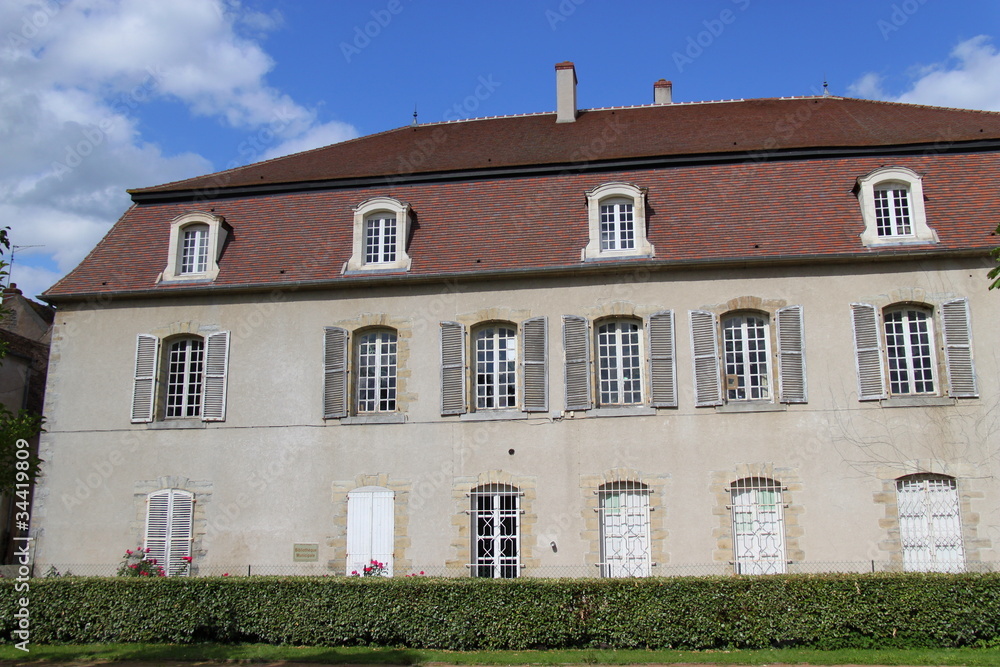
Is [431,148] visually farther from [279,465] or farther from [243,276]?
[279,465]

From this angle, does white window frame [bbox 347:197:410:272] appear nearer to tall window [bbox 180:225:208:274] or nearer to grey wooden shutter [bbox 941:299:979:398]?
tall window [bbox 180:225:208:274]

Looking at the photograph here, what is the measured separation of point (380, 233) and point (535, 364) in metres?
3.96

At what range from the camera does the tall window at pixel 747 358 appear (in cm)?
1445

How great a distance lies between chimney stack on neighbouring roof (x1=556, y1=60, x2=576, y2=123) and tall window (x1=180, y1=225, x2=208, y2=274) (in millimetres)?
8470

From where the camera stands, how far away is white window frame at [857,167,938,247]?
47.6 ft

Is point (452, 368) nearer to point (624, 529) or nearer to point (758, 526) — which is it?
point (624, 529)

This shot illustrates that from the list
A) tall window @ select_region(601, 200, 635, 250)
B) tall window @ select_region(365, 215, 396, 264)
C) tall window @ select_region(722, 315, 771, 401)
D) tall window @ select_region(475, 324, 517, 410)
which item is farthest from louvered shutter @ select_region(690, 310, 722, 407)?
tall window @ select_region(365, 215, 396, 264)

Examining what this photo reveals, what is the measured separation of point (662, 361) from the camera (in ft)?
47.7

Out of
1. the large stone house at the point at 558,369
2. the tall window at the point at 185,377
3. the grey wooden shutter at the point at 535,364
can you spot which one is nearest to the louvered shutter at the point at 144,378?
the large stone house at the point at 558,369

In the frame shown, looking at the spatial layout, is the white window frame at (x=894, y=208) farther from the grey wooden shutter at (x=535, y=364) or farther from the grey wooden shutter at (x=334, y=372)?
the grey wooden shutter at (x=334, y=372)

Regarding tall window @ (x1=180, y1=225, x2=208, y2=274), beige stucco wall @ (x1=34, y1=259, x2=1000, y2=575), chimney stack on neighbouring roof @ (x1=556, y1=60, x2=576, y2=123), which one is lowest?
beige stucco wall @ (x1=34, y1=259, x2=1000, y2=575)

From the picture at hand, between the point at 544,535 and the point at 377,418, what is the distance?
359cm

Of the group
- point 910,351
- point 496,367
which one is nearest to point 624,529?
point 496,367

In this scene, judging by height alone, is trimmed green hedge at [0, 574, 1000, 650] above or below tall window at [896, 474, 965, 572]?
below
